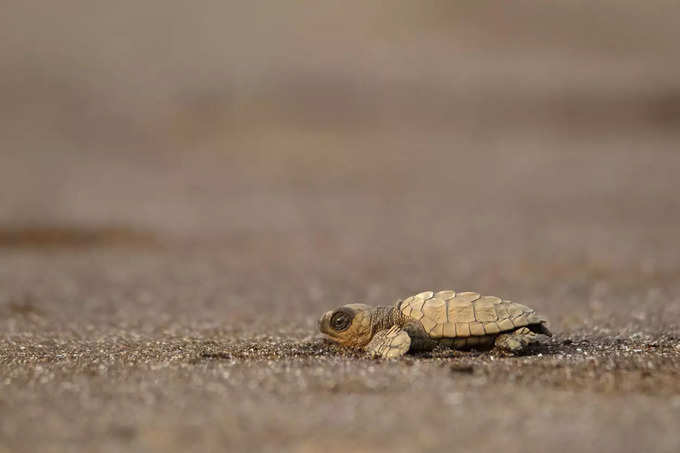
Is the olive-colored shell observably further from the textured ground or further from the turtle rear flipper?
the textured ground

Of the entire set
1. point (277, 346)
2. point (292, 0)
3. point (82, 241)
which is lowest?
point (82, 241)

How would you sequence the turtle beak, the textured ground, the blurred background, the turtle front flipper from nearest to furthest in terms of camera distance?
the textured ground, the turtle front flipper, the turtle beak, the blurred background

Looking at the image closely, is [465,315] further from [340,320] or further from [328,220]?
[328,220]

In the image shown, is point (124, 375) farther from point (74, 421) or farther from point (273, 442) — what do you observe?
point (273, 442)

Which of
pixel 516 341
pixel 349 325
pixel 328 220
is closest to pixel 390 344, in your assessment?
pixel 349 325

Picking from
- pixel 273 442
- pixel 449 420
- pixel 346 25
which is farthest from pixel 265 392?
pixel 346 25

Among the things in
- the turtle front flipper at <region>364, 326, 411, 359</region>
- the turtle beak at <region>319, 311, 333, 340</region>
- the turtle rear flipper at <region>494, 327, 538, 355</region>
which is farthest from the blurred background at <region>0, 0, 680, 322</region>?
the turtle rear flipper at <region>494, 327, 538, 355</region>

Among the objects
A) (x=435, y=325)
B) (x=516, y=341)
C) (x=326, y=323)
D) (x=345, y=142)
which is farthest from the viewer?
(x=345, y=142)

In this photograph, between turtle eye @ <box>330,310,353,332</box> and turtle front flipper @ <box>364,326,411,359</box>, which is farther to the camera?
turtle eye @ <box>330,310,353,332</box>
